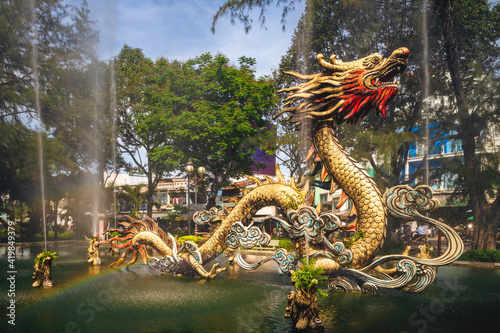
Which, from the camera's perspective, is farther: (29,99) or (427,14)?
(29,99)

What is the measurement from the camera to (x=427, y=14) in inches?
864

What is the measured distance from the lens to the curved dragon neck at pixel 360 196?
959 centimetres

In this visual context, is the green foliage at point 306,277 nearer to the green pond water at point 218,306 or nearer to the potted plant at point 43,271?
the green pond water at point 218,306

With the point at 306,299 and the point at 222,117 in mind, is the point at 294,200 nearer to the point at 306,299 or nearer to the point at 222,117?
the point at 306,299

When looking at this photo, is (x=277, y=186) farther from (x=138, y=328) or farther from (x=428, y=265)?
(x=138, y=328)

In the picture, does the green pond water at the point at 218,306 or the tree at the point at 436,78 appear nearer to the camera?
the green pond water at the point at 218,306

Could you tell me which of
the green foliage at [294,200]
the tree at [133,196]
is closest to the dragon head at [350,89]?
the green foliage at [294,200]

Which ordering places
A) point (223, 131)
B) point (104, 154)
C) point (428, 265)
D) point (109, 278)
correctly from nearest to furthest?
point (428, 265), point (109, 278), point (223, 131), point (104, 154)

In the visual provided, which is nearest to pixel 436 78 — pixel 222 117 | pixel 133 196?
pixel 222 117

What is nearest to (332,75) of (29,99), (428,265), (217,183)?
(428,265)

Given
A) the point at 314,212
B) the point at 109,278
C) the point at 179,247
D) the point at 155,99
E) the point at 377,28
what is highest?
the point at 377,28

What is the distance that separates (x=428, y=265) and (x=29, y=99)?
82.7 ft

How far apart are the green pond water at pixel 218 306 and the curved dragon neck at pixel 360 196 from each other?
1.13 metres
